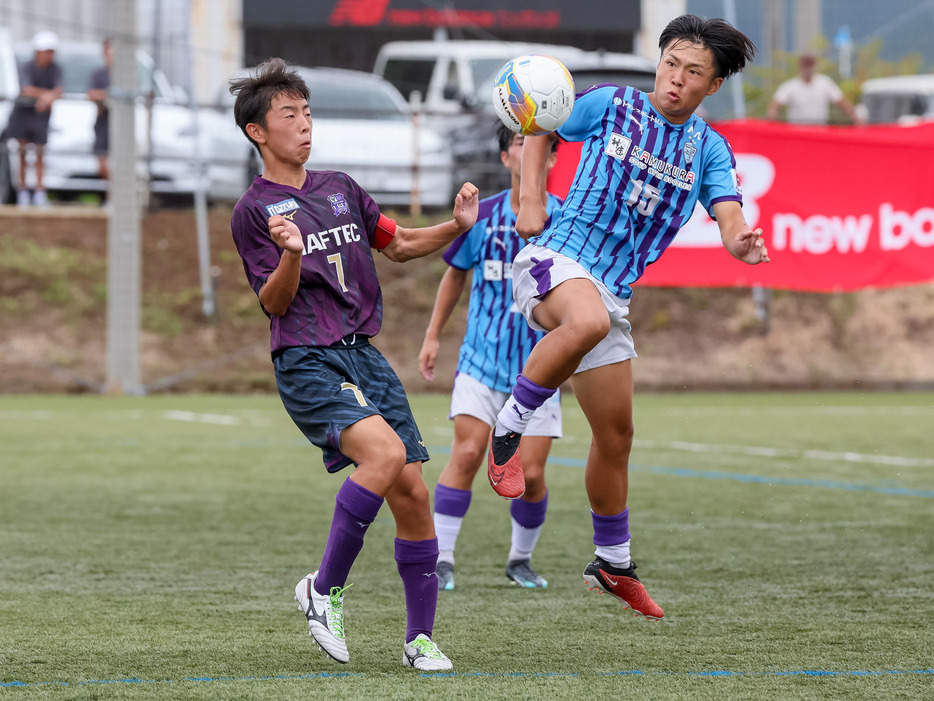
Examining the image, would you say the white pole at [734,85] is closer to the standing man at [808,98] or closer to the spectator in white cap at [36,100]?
the standing man at [808,98]

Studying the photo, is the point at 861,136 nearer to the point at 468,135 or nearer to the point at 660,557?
the point at 468,135

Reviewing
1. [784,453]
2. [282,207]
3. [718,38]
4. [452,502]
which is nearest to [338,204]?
[282,207]

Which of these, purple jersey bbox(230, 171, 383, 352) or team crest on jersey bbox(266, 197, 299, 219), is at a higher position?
team crest on jersey bbox(266, 197, 299, 219)

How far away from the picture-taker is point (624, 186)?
477 centimetres

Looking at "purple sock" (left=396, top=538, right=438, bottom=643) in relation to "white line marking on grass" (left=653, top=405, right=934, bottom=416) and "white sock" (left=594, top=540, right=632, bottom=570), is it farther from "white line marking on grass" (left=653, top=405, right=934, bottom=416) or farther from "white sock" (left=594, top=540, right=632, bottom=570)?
"white line marking on grass" (left=653, top=405, right=934, bottom=416)

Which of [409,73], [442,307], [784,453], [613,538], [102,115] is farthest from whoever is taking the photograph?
[409,73]

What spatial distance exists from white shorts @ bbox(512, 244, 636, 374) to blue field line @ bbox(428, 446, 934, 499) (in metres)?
3.96

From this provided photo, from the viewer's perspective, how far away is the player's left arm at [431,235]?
4.48m

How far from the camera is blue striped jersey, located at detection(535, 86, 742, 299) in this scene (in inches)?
188

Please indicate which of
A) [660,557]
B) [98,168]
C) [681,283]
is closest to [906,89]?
[681,283]

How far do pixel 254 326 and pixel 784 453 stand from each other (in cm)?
827

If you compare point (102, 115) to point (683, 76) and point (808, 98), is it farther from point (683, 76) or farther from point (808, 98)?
point (683, 76)

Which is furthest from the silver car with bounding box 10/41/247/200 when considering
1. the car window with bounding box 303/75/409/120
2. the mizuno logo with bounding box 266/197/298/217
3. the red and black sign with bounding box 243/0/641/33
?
the mizuno logo with bounding box 266/197/298/217

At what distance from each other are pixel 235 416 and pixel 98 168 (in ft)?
19.4
